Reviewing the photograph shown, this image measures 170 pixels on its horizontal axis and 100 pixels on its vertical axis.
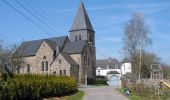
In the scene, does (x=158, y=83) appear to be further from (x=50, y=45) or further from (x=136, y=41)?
(x=50, y=45)

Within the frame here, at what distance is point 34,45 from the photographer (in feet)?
318

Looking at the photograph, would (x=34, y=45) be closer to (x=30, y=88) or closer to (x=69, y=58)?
(x=69, y=58)

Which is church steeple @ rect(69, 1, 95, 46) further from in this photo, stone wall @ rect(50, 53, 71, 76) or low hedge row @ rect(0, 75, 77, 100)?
low hedge row @ rect(0, 75, 77, 100)

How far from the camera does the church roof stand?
3670 inches

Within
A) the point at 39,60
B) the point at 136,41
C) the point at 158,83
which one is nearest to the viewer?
the point at 158,83

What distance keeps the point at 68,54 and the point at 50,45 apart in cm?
483

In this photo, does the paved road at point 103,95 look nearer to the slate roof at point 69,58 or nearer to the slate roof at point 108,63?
the slate roof at point 69,58

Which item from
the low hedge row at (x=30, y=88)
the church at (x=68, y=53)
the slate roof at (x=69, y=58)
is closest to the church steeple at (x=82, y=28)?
the church at (x=68, y=53)

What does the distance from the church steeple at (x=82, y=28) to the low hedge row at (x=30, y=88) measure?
2087 inches

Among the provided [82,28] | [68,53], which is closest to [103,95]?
[68,53]

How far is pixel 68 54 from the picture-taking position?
8794 centimetres

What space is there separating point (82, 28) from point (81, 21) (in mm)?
2090

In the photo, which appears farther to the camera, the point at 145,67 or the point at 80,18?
the point at 80,18

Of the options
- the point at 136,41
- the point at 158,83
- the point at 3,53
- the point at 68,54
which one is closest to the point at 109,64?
the point at 68,54
